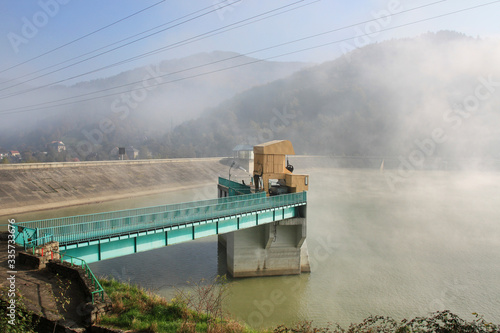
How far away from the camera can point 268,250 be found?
976 inches

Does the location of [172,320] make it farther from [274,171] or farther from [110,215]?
[274,171]

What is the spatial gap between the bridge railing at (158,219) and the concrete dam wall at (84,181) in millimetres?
32316

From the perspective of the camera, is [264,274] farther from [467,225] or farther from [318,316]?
[467,225]

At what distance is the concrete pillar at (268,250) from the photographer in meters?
24.5

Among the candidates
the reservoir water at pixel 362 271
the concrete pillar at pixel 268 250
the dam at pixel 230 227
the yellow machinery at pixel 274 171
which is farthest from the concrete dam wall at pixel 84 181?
the yellow machinery at pixel 274 171

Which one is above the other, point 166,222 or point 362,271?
point 166,222

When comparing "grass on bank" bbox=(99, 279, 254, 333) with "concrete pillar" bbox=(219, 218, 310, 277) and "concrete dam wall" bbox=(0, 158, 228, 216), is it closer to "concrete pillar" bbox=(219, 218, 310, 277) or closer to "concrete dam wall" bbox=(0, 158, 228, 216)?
"concrete pillar" bbox=(219, 218, 310, 277)

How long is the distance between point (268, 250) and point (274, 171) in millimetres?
5791

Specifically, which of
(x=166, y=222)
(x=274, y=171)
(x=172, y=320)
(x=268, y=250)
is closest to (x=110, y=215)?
(x=166, y=222)

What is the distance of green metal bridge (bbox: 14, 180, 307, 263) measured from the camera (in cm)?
1534

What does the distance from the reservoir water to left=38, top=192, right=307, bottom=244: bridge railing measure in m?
4.91

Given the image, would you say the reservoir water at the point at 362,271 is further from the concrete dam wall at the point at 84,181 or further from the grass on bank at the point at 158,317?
the grass on bank at the point at 158,317

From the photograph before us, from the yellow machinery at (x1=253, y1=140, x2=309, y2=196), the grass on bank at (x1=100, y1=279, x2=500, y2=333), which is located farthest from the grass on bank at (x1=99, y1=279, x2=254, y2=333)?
the yellow machinery at (x1=253, y1=140, x2=309, y2=196)

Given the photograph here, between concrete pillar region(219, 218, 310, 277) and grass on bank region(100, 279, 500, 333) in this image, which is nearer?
grass on bank region(100, 279, 500, 333)
